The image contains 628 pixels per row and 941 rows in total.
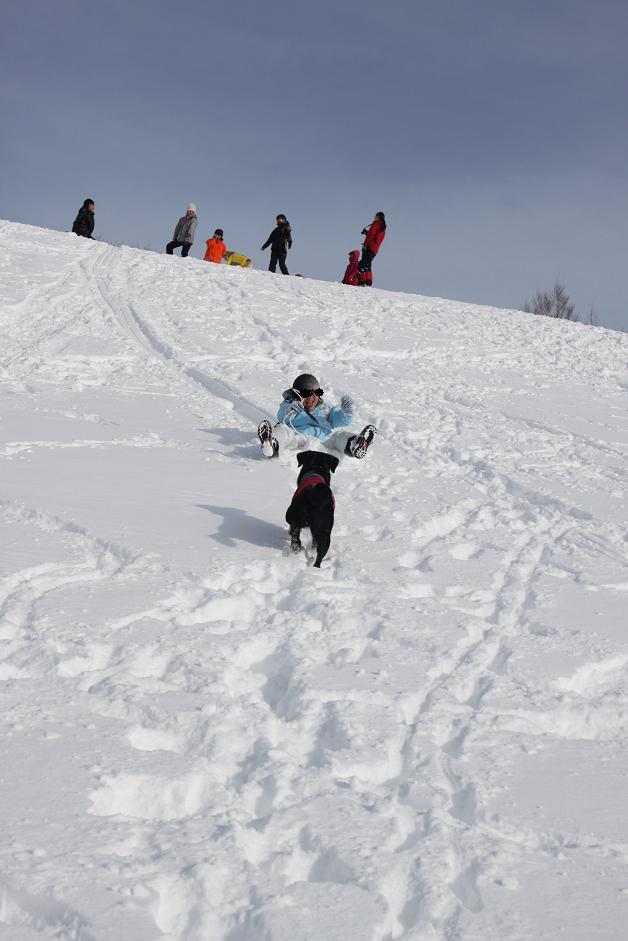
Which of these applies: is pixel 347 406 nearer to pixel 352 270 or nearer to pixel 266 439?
pixel 266 439

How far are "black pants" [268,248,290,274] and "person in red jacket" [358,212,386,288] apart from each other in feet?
5.44

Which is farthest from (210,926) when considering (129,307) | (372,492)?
(129,307)

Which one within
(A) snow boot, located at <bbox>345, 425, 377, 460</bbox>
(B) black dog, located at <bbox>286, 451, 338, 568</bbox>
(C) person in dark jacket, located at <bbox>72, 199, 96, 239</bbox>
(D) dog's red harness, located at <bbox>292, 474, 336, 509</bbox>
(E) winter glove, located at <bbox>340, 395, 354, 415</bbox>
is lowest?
(B) black dog, located at <bbox>286, 451, 338, 568</bbox>

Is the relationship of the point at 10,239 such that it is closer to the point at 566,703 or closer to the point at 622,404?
the point at 622,404

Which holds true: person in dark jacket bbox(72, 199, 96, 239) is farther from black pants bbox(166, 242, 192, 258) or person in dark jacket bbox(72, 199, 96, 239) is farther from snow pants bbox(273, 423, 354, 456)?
snow pants bbox(273, 423, 354, 456)

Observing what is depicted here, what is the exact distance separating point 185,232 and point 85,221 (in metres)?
2.34

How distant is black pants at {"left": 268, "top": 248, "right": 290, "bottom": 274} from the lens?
17984 mm

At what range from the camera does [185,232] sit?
1822 centimetres

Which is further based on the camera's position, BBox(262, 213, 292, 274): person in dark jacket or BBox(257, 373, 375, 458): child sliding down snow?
BBox(262, 213, 292, 274): person in dark jacket

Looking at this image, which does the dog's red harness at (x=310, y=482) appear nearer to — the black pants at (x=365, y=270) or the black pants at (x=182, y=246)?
the black pants at (x=365, y=270)

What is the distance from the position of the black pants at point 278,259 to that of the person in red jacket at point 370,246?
1659 mm

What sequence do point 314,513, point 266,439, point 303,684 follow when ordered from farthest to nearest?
point 266,439
point 314,513
point 303,684

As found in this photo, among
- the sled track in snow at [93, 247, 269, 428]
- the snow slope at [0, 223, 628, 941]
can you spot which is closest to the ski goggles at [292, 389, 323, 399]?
the snow slope at [0, 223, 628, 941]

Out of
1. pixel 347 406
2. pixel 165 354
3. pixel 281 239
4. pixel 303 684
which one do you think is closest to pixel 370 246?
pixel 281 239
